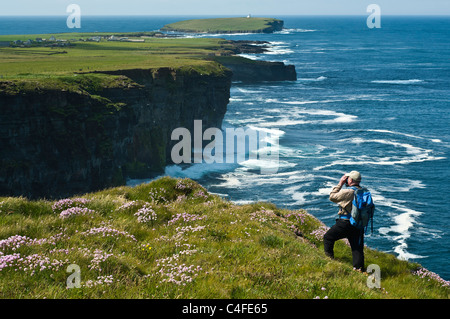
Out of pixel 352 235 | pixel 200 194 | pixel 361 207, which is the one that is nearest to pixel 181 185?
pixel 200 194

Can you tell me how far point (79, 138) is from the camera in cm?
4822

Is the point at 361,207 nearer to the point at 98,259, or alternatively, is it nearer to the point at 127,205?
the point at 98,259

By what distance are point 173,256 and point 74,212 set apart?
3.83 metres

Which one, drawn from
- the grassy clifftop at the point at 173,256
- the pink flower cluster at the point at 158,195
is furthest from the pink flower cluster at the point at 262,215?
the pink flower cluster at the point at 158,195

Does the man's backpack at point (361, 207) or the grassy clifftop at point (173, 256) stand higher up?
the man's backpack at point (361, 207)

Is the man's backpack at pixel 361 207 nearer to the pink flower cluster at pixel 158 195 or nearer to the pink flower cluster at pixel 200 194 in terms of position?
the pink flower cluster at pixel 200 194

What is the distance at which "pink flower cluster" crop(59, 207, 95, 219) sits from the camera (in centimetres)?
1218

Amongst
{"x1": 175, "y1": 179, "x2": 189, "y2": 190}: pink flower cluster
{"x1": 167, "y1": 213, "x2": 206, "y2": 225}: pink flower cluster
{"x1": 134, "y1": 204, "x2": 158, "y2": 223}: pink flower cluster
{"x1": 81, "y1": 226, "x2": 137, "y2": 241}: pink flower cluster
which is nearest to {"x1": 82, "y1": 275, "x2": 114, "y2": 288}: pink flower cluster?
{"x1": 81, "y1": 226, "x2": 137, "y2": 241}: pink flower cluster

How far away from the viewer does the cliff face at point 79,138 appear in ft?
143

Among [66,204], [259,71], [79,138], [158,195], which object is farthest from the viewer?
[259,71]

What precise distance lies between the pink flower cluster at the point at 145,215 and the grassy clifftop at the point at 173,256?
3 cm

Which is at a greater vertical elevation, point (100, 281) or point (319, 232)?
point (100, 281)

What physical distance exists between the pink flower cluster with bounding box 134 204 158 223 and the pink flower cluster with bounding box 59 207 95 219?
1250mm
